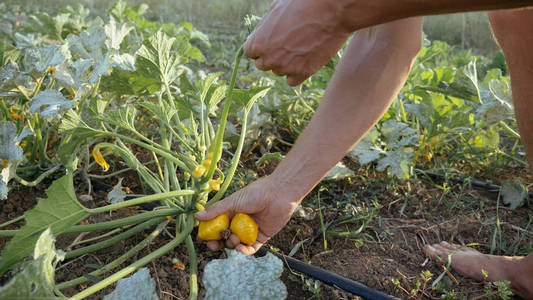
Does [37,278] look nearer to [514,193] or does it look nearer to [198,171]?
[198,171]

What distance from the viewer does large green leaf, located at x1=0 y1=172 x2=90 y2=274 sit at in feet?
3.38

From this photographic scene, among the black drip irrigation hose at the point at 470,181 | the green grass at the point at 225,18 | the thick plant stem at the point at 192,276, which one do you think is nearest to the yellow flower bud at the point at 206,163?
the thick plant stem at the point at 192,276

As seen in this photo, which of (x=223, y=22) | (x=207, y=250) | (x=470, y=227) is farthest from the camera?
(x=223, y=22)

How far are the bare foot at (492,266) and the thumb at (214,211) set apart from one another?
27.6 inches

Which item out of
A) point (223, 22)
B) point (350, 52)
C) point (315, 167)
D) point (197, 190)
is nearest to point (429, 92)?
point (350, 52)

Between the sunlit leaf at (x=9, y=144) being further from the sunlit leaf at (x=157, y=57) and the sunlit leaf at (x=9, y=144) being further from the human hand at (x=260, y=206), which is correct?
the human hand at (x=260, y=206)

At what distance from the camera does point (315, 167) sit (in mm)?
1441

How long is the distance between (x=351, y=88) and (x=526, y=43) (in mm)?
564

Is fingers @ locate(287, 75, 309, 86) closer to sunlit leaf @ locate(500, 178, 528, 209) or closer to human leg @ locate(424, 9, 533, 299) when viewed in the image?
human leg @ locate(424, 9, 533, 299)

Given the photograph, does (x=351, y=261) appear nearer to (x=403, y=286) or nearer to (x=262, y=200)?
(x=403, y=286)

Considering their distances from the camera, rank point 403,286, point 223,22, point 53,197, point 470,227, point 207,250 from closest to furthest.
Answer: point 53,197 → point 403,286 → point 207,250 → point 470,227 → point 223,22

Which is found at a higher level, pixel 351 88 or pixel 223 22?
pixel 351 88

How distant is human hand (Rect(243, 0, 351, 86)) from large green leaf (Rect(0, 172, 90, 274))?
525 millimetres

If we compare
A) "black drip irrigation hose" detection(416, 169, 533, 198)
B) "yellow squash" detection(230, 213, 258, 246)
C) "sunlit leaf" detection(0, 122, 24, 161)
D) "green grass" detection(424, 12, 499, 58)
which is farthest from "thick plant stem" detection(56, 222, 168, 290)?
"green grass" detection(424, 12, 499, 58)
